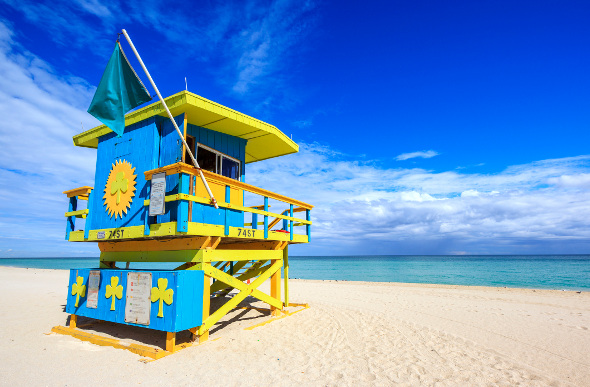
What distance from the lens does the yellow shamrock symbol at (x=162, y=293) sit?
6.00 metres

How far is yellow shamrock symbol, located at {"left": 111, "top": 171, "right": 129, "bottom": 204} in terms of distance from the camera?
7.43 meters

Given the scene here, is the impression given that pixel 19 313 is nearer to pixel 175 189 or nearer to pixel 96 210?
pixel 96 210

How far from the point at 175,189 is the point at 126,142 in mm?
2103

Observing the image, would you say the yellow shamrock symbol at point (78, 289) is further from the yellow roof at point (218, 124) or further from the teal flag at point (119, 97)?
the teal flag at point (119, 97)

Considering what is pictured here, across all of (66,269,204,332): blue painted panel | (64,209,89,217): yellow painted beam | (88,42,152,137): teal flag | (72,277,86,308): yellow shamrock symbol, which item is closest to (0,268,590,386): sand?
(66,269,204,332): blue painted panel

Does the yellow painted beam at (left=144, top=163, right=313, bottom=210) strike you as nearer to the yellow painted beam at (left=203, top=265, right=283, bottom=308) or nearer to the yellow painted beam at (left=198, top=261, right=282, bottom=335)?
the yellow painted beam at (left=203, top=265, right=283, bottom=308)

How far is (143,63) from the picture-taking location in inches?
229

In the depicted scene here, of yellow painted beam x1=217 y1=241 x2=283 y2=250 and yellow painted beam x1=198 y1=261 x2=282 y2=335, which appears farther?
yellow painted beam x1=217 y1=241 x2=283 y2=250

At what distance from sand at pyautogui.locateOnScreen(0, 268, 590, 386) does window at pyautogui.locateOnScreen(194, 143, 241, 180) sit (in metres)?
3.89

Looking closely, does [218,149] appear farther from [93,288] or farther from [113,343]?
[113,343]

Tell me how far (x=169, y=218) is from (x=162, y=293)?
4.72ft

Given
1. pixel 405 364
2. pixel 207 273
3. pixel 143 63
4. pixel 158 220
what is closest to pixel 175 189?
pixel 158 220

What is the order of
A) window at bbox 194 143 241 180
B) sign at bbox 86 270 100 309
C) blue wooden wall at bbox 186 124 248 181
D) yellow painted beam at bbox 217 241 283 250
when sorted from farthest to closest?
yellow painted beam at bbox 217 241 283 250
window at bbox 194 143 241 180
blue wooden wall at bbox 186 124 248 181
sign at bbox 86 270 100 309

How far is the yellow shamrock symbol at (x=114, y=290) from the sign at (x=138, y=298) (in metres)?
0.31
